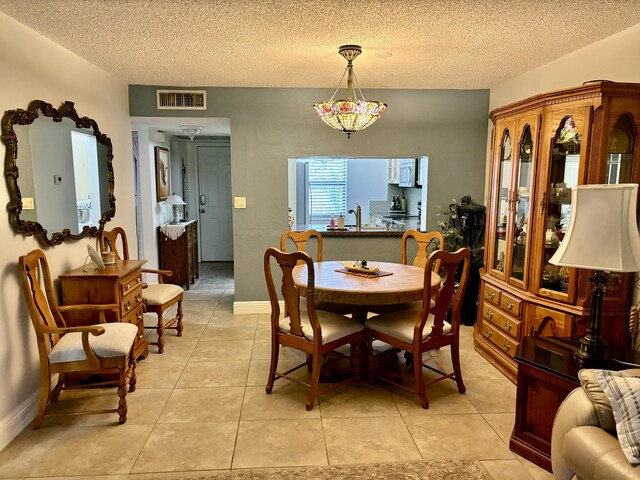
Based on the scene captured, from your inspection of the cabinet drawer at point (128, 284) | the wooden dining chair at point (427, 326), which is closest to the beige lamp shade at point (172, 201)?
the cabinet drawer at point (128, 284)

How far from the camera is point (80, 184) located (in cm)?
338

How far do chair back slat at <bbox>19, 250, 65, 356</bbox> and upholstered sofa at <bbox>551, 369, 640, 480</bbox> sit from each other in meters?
2.70

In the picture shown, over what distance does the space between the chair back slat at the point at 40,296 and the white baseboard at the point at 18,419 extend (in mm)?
338

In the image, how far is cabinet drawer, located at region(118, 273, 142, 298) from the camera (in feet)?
10.3

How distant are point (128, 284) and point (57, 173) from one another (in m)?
0.90

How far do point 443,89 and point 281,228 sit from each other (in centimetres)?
223

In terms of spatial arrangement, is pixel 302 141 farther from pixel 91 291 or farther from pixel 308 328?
pixel 91 291

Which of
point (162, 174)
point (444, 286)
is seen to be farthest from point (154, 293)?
point (162, 174)

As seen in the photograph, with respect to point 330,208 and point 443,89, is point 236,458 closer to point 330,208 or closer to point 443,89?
point 443,89

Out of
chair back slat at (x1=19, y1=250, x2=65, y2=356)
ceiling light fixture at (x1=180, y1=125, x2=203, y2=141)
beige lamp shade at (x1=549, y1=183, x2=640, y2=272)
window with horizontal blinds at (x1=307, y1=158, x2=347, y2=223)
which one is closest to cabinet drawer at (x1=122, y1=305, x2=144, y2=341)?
chair back slat at (x1=19, y1=250, x2=65, y2=356)

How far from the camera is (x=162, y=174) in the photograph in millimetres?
6066

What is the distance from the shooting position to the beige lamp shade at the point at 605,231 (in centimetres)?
199

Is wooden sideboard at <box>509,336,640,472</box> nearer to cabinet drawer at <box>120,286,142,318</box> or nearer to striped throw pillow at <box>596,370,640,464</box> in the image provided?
striped throw pillow at <box>596,370,640,464</box>

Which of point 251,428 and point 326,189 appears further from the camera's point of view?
point 326,189
